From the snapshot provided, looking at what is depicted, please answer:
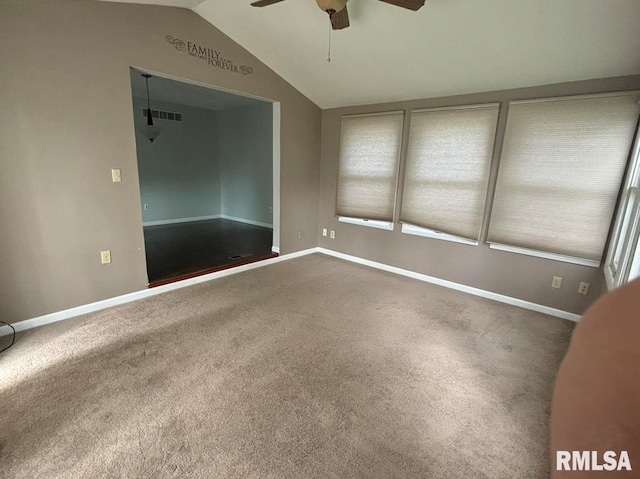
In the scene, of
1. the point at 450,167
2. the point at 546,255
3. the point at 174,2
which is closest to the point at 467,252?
the point at 546,255

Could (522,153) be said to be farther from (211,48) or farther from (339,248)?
(211,48)

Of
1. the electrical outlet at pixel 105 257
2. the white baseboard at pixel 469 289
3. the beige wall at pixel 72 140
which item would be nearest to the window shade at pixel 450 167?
the white baseboard at pixel 469 289

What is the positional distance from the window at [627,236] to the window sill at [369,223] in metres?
2.17

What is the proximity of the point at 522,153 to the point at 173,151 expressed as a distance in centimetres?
630

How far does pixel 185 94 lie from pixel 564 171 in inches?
222

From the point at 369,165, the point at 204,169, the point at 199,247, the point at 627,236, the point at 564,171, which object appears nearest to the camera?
the point at 627,236

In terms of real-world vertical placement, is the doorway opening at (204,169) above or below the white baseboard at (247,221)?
above

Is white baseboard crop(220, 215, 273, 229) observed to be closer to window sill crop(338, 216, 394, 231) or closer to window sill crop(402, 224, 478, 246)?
window sill crop(338, 216, 394, 231)

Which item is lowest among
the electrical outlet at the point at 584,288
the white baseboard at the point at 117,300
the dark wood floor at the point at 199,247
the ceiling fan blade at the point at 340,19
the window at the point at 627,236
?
the white baseboard at the point at 117,300

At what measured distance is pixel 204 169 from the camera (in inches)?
276

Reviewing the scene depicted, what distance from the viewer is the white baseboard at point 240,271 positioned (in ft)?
8.22

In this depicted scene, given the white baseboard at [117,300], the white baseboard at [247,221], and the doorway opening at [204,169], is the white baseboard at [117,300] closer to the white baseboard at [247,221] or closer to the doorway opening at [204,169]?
the doorway opening at [204,169]

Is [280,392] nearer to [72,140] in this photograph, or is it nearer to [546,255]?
[72,140]

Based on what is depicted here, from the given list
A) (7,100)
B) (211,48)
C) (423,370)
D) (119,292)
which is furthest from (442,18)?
(119,292)
